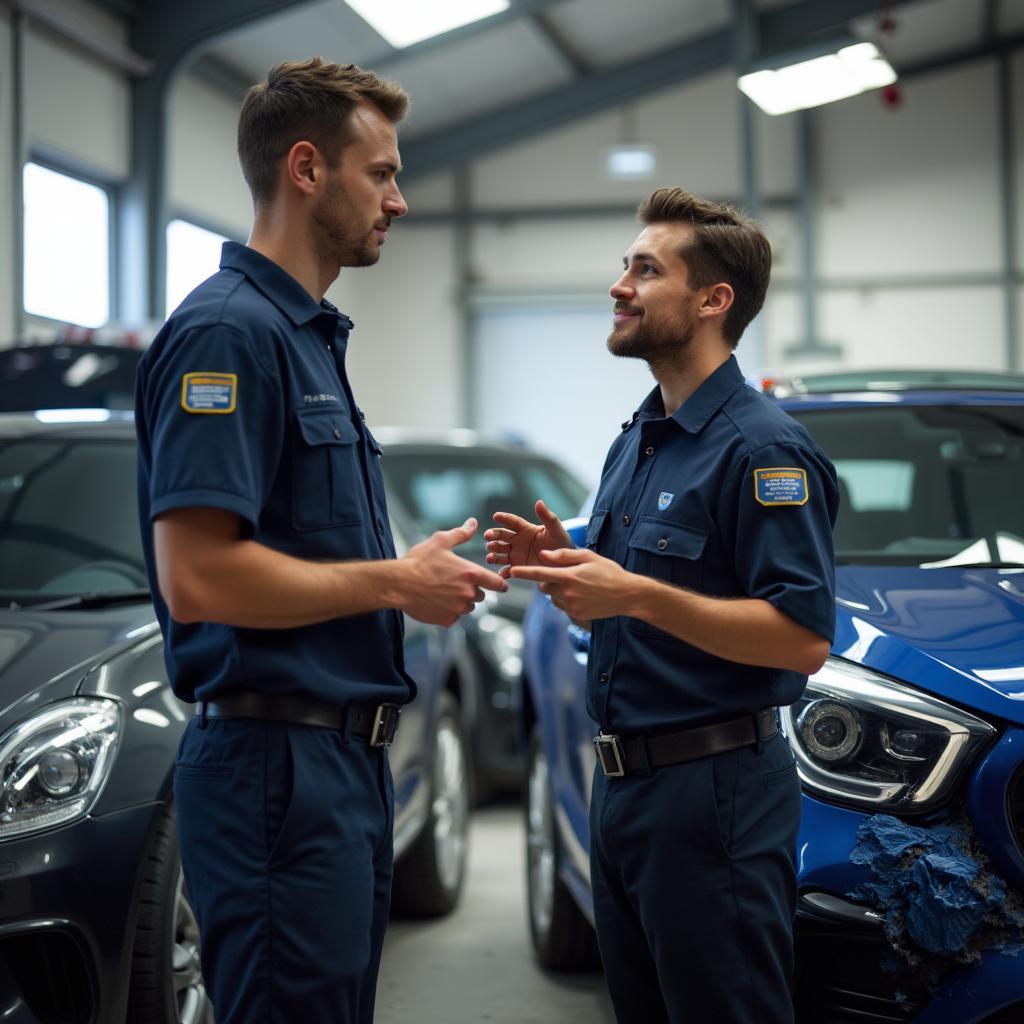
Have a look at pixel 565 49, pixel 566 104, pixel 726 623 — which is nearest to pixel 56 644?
pixel 726 623

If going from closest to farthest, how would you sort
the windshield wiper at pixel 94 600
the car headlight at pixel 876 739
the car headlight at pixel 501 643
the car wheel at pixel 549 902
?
the car headlight at pixel 876 739 → the windshield wiper at pixel 94 600 → the car wheel at pixel 549 902 → the car headlight at pixel 501 643

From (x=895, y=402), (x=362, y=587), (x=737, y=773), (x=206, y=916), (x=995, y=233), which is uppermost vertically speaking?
(x=995, y=233)

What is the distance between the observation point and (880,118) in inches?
547

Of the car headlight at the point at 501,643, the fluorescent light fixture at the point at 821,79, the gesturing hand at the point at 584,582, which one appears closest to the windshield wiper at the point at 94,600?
the gesturing hand at the point at 584,582

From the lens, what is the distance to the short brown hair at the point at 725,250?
6.95ft

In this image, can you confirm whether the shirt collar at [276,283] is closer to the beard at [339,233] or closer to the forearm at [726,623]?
the beard at [339,233]

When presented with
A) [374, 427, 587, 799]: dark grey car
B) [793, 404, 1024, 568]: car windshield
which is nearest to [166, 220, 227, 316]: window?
[374, 427, 587, 799]: dark grey car

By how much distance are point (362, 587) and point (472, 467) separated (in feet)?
16.7

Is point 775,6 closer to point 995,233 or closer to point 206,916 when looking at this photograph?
point 995,233

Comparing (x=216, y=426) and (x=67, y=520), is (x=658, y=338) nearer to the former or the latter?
(x=216, y=426)

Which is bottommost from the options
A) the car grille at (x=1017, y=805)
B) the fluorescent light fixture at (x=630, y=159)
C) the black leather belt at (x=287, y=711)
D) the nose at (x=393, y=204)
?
the car grille at (x=1017, y=805)

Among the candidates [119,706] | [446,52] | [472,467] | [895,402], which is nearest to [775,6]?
[446,52]

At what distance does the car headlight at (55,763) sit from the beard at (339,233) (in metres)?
1.08

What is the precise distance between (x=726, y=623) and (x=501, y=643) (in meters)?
4.10
